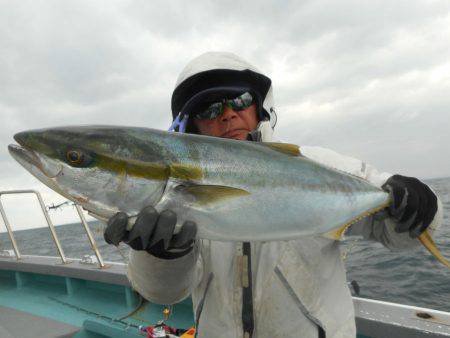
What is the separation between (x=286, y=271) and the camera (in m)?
2.21

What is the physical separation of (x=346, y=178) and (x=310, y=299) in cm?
82

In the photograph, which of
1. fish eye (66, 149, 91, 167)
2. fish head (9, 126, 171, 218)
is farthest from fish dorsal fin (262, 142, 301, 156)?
fish eye (66, 149, 91, 167)

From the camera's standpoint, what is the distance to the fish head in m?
1.73

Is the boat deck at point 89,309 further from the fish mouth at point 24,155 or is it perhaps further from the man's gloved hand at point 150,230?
the fish mouth at point 24,155

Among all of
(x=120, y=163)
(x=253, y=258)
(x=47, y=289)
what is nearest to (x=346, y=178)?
(x=253, y=258)

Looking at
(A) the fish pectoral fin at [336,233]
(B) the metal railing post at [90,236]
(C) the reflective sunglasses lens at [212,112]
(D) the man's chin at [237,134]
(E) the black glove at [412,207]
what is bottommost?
(B) the metal railing post at [90,236]

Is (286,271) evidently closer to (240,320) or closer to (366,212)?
(240,320)

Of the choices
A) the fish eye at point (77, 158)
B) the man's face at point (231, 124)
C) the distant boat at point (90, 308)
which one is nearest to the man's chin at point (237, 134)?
the man's face at point (231, 124)

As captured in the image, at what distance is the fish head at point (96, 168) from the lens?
173 centimetres

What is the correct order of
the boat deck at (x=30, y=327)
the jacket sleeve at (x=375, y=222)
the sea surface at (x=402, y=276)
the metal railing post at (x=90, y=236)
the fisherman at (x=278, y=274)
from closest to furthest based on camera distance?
the fisherman at (x=278, y=274), the jacket sleeve at (x=375, y=222), the boat deck at (x=30, y=327), the metal railing post at (x=90, y=236), the sea surface at (x=402, y=276)

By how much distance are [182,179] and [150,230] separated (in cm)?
31

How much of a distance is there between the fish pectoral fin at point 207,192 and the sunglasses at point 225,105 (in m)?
1.11

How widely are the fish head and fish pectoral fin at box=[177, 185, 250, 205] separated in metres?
0.15

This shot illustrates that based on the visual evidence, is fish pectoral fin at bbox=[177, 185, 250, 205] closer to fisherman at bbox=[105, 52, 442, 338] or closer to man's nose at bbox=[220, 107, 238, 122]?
fisherman at bbox=[105, 52, 442, 338]
